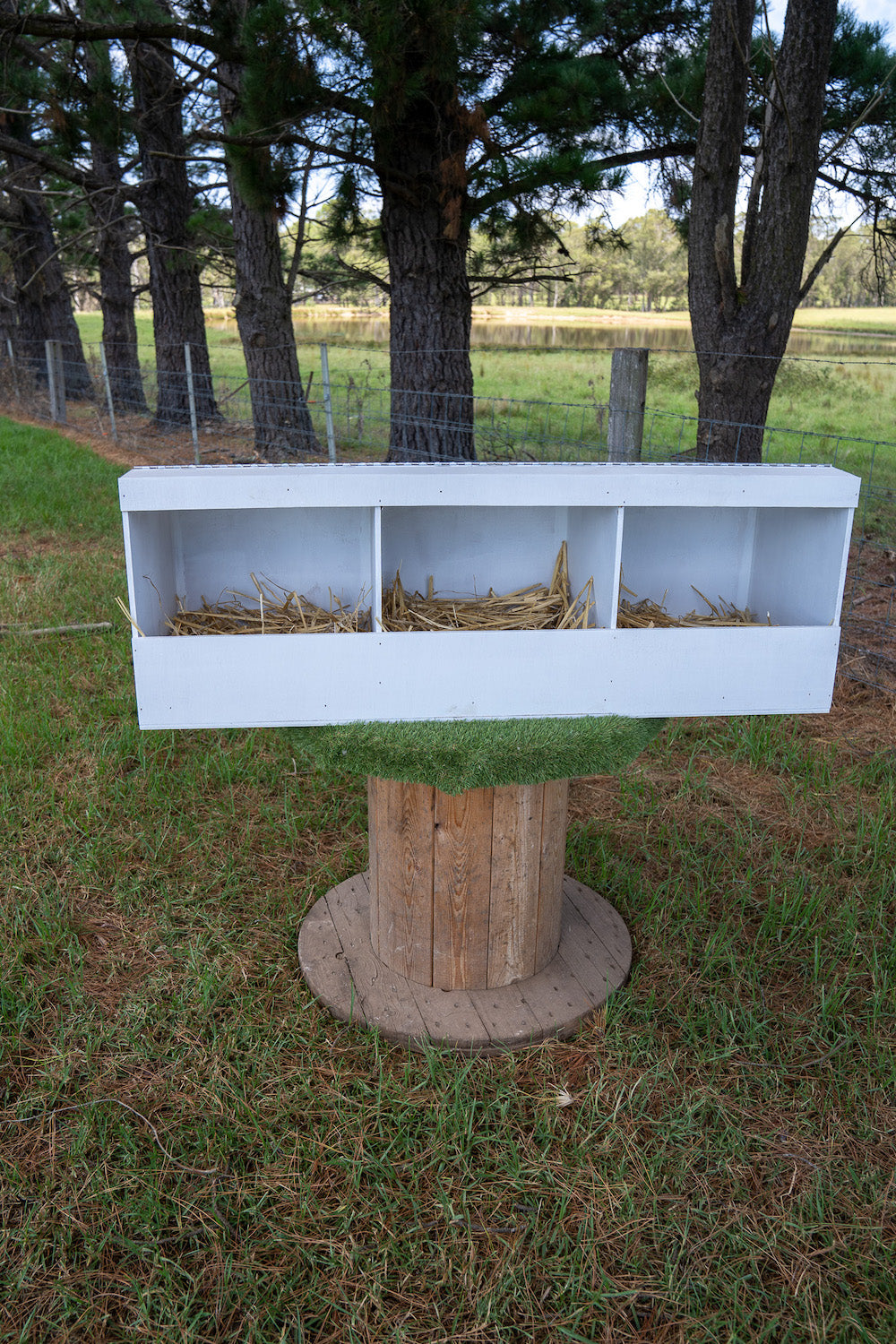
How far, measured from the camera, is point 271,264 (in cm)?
788

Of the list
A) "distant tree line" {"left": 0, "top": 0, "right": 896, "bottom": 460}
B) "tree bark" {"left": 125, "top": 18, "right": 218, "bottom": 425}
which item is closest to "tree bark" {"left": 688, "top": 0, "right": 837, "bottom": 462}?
"distant tree line" {"left": 0, "top": 0, "right": 896, "bottom": 460}

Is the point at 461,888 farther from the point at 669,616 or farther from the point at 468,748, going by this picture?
the point at 669,616

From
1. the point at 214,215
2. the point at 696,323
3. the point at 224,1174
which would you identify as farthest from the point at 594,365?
the point at 224,1174

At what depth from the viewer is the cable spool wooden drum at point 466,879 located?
6.97ft

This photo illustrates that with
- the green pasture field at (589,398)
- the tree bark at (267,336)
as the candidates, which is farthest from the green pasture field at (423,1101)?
the tree bark at (267,336)

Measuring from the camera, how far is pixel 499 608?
2.13 meters

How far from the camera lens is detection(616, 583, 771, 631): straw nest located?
2014mm

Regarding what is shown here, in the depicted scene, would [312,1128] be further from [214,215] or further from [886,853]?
[214,215]

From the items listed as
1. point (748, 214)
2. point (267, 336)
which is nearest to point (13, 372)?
point (267, 336)

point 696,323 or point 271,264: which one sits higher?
point 271,264

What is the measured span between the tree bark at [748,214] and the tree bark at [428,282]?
52.2 inches

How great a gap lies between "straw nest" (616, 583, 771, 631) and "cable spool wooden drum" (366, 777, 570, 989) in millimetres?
428

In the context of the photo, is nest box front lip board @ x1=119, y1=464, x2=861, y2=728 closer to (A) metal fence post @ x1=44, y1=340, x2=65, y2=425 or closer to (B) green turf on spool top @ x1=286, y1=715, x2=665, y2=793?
(B) green turf on spool top @ x1=286, y1=715, x2=665, y2=793

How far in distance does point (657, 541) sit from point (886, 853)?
133 cm
